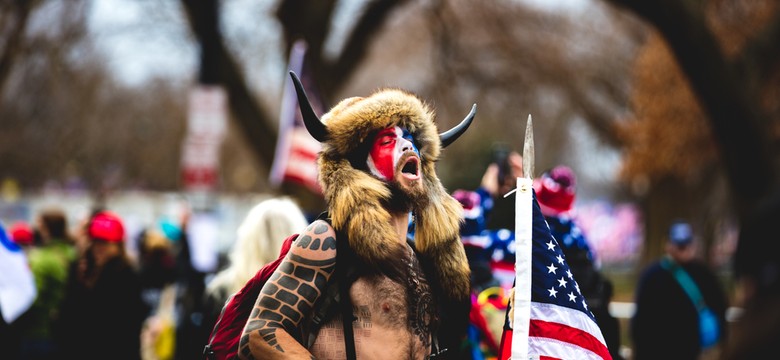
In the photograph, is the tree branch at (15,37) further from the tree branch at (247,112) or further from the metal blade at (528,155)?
the metal blade at (528,155)

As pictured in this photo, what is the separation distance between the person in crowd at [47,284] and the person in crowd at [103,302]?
20.6 inches

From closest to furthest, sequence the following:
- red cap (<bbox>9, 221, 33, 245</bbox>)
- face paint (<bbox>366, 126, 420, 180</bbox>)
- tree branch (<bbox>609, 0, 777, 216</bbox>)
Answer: face paint (<bbox>366, 126, 420, 180</bbox>)
red cap (<bbox>9, 221, 33, 245</bbox>)
tree branch (<bbox>609, 0, 777, 216</bbox>)

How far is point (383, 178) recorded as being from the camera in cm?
358

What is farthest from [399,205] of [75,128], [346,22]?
[75,128]

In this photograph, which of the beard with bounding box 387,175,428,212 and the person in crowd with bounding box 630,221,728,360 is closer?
the beard with bounding box 387,175,428,212

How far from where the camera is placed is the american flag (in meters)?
3.52

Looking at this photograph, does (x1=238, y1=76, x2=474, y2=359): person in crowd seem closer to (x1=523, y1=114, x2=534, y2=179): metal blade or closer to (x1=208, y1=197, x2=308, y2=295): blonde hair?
(x1=523, y1=114, x2=534, y2=179): metal blade

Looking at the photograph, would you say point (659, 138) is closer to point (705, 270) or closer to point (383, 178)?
point (705, 270)

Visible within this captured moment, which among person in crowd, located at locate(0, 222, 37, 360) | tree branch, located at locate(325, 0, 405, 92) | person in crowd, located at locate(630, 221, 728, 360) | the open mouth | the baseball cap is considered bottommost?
person in crowd, located at locate(0, 222, 37, 360)

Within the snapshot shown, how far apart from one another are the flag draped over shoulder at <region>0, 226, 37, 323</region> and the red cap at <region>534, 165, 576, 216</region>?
2.99 metres

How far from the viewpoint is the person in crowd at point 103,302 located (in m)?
7.00

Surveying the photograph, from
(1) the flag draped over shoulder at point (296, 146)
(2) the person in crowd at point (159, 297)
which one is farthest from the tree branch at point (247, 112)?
(1) the flag draped over shoulder at point (296, 146)

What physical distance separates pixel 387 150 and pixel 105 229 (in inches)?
164

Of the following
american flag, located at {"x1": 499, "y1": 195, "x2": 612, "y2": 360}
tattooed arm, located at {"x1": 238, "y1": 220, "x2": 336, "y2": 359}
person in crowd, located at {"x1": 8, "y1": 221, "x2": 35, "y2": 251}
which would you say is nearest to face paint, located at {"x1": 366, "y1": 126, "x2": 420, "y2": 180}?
tattooed arm, located at {"x1": 238, "y1": 220, "x2": 336, "y2": 359}
